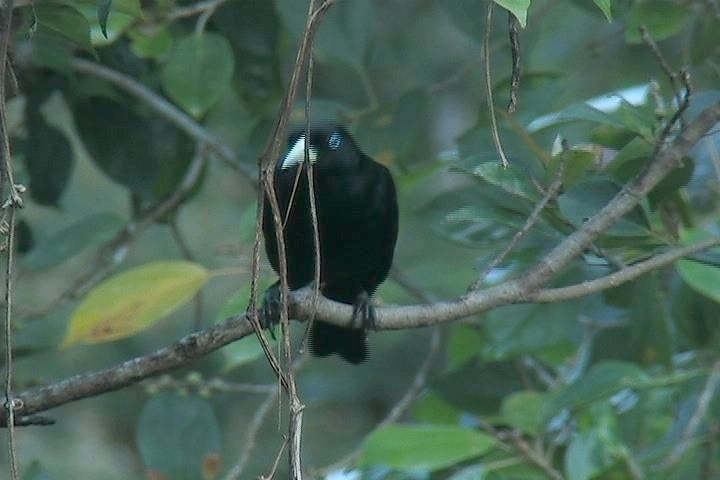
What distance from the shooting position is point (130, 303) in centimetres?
259

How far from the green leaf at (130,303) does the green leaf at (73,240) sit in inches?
14.6

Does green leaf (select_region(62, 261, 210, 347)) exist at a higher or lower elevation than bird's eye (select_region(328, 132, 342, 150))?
lower

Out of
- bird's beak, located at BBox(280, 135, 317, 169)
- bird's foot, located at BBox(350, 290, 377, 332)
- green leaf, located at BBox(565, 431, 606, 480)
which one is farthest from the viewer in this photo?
bird's beak, located at BBox(280, 135, 317, 169)

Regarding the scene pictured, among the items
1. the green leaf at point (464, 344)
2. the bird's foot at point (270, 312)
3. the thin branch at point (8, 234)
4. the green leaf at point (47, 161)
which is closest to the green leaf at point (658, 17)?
the green leaf at point (464, 344)

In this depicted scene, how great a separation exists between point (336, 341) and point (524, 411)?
447 mm

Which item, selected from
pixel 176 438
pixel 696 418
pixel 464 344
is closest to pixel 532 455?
pixel 696 418

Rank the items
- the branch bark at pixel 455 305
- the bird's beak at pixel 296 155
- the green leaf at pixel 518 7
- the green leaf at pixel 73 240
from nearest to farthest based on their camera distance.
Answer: the green leaf at pixel 518 7 < the branch bark at pixel 455 305 < the bird's beak at pixel 296 155 < the green leaf at pixel 73 240

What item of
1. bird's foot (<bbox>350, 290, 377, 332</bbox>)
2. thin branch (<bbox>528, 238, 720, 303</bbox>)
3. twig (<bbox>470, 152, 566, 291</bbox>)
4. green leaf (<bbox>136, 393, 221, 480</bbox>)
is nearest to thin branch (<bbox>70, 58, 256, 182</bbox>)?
green leaf (<bbox>136, 393, 221, 480</bbox>)

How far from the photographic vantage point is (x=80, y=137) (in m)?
3.19

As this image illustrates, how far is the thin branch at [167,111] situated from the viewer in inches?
121

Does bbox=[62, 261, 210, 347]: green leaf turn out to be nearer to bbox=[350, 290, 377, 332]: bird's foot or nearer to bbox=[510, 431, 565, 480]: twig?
bbox=[350, 290, 377, 332]: bird's foot

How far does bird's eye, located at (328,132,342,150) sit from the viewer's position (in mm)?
2816

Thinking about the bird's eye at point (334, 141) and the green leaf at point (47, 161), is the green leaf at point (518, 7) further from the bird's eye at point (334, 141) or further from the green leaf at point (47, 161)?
the green leaf at point (47, 161)

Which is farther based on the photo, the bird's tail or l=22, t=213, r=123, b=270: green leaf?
l=22, t=213, r=123, b=270: green leaf
